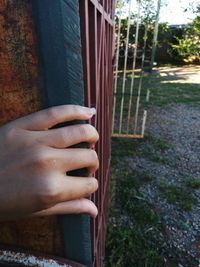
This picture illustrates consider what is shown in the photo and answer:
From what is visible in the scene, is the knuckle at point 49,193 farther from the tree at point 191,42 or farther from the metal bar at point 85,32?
the tree at point 191,42

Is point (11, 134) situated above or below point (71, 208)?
above

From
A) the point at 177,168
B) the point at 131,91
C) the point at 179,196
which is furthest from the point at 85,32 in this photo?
the point at 131,91

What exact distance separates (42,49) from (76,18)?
0.10 metres

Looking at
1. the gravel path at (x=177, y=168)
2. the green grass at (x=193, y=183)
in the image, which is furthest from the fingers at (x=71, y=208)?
the green grass at (x=193, y=183)

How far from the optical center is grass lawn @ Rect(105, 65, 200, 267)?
2590 mm

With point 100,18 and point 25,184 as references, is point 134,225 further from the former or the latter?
point 25,184

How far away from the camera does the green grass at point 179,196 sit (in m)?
3.43

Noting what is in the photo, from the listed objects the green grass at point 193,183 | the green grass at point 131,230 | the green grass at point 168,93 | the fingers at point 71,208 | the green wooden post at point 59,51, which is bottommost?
the green grass at point 168,93

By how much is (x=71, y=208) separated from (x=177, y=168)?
3.88 m

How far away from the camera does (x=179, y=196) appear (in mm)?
3609

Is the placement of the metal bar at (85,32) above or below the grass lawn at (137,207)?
above

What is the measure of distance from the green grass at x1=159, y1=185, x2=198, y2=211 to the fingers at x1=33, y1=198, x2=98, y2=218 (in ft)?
9.33

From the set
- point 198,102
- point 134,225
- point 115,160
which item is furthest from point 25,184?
point 198,102

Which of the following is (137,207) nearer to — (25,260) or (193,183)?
(193,183)
